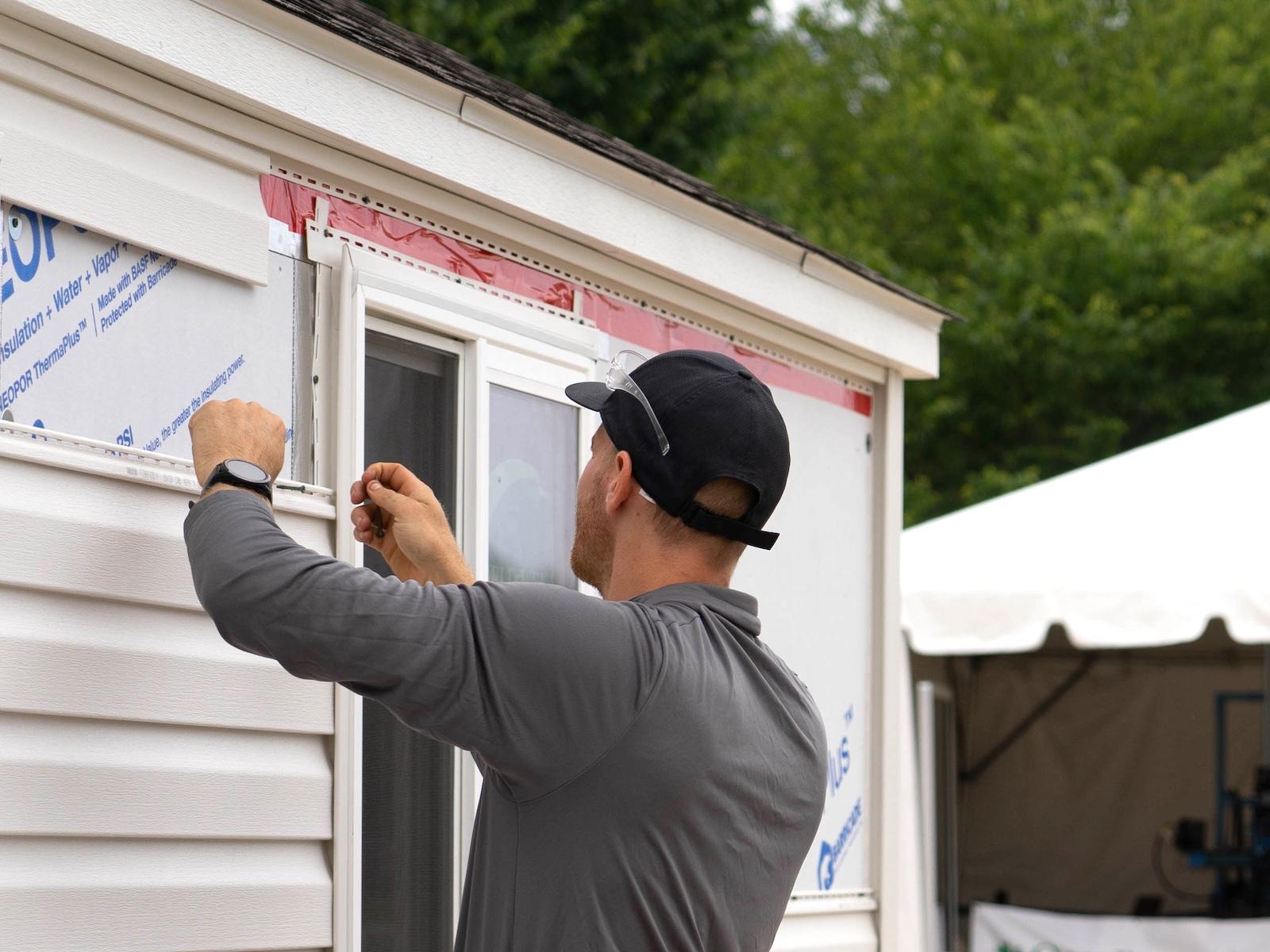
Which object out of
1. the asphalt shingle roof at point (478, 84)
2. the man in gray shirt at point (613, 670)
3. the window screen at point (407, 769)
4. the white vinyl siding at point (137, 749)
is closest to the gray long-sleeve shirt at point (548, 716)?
the man in gray shirt at point (613, 670)

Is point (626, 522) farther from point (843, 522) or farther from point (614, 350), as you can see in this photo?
point (843, 522)

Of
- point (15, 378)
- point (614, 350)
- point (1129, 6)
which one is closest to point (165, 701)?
point (15, 378)

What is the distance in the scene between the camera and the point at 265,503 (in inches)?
87.1

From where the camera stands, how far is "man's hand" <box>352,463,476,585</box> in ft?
8.40

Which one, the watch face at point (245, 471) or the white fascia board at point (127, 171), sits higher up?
the white fascia board at point (127, 171)

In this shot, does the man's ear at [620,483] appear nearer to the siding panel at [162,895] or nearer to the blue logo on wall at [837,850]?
the siding panel at [162,895]

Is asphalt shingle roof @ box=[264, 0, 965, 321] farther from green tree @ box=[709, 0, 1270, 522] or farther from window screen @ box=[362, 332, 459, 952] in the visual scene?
green tree @ box=[709, 0, 1270, 522]

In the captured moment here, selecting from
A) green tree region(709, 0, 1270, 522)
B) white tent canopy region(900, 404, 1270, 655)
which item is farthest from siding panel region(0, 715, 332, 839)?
green tree region(709, 0, 1270, 522)

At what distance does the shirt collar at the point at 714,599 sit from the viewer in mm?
2273

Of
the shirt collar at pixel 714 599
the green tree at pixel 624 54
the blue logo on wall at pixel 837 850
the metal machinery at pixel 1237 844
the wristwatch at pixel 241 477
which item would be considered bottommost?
the metal machinery at pixel 1237 844

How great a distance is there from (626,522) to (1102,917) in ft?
20.0

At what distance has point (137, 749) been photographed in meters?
2.61

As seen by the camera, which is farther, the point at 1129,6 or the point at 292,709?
the point at 1129,6

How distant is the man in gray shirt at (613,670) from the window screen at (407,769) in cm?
84
